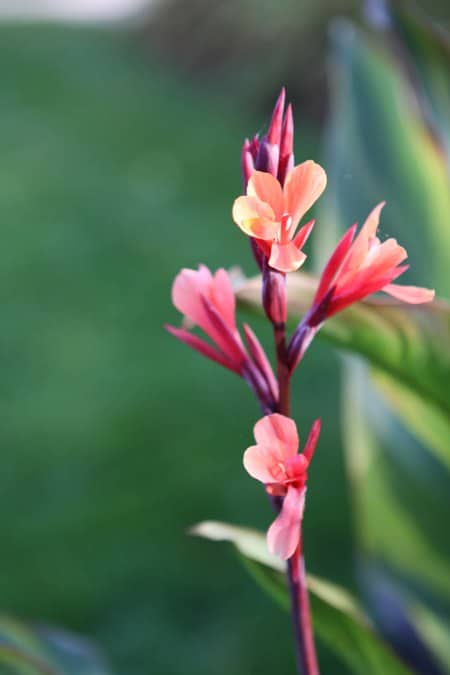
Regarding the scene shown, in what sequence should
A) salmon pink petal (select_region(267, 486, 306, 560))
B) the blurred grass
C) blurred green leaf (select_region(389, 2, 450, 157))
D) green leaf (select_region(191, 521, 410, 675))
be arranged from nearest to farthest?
salmon pink petal (select_region(267, 486, 306, 560)) < green leaf (select_region(191, 521, 410, 675)) < blurred green leaf (select_region(389, 2, 450, 157)) < the blurred grass

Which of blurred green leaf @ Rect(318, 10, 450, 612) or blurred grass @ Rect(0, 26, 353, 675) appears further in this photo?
blurred grass @ Rect(0, 26, 353, 675)

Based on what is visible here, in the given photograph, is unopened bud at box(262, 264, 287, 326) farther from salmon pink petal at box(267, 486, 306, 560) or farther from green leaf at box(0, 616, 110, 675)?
green leaf at box(0, 616, 110, 675)

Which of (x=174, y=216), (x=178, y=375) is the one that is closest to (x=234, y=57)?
(x=174, y=216)

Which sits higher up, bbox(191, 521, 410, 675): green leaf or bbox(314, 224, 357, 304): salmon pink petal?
bbox(314, 224, 357, 304): salmon pink petal

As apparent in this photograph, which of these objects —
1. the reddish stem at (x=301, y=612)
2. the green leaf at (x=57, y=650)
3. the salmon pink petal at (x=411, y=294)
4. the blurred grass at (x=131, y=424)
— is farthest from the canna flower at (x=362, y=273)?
the blurred grass at (x=131, y=424)

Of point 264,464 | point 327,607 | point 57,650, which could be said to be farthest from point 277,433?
point 57,650

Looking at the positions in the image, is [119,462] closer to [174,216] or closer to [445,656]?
[445,656]

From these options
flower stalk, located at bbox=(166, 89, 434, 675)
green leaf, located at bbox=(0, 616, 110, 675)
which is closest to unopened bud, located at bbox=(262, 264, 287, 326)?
flower stalk, located at bbox=(166, 89, 434, 675)

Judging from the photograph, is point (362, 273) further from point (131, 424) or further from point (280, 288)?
point (131, 424)
